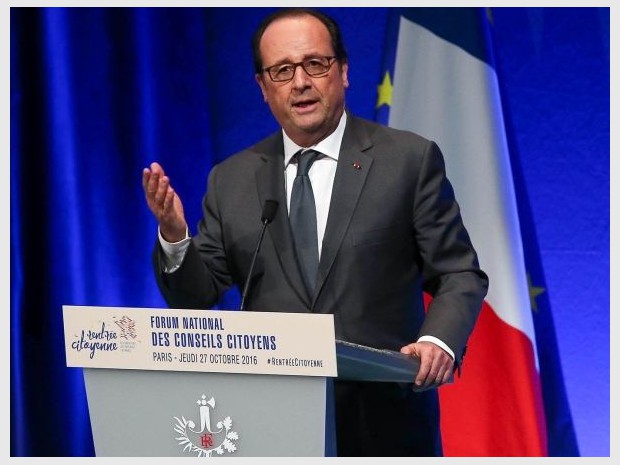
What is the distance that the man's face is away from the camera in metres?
2.54

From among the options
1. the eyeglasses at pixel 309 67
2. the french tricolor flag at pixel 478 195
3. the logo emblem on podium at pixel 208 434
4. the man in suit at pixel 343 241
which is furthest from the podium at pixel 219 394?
the french tricolor flag at pixel 478 195

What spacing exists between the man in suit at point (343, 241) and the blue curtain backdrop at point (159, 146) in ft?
3.87

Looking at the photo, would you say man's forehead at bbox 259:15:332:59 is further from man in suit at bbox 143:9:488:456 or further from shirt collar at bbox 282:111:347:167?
shirt collar at bbox 282:111:347:167

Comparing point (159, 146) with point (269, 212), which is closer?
point (269, 212)

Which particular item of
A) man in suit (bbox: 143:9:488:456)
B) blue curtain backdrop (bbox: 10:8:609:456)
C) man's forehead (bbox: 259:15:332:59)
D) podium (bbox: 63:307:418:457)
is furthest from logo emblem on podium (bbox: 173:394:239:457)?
blue curtain backdrop (bbox: 10:8:609:456)

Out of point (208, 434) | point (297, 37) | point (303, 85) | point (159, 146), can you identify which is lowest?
point (208, 434)

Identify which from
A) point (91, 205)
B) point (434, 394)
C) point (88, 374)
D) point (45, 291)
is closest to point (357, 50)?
point (91, 205)

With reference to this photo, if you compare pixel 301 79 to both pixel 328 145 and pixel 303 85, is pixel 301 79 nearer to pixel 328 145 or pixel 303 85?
pixel 303 85

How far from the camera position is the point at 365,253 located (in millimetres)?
2436

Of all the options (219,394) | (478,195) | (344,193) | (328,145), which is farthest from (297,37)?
(478,195)

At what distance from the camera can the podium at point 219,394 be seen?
1.84m

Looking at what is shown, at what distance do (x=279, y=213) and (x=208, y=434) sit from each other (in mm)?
720

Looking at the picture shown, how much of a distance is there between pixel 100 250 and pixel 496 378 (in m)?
1.52

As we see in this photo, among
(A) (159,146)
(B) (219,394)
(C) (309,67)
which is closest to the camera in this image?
(B) (219,394)
